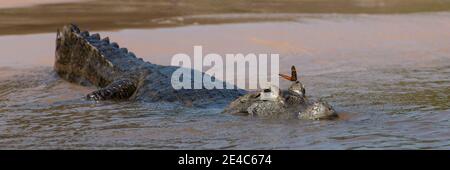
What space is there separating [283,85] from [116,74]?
1739 mm

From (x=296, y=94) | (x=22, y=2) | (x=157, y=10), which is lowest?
(x=296, y=94)

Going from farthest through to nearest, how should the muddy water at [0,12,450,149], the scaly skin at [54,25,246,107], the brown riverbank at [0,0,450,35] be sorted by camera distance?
the brown riverbank at [0,0,450,35] < the scaly skin at [54,25,246,107] < the muddy water at [0,12,450,149]

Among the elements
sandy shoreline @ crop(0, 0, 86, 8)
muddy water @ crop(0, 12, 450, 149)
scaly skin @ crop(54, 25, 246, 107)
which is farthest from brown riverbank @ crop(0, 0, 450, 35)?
scaly skin @ crop(54, 25, 246, 107)

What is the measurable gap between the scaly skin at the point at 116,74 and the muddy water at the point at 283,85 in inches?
7.0

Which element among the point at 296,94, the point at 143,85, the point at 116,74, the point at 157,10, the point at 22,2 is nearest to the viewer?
the point at 296,94

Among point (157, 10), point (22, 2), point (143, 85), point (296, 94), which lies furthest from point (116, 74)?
point (22, 2)

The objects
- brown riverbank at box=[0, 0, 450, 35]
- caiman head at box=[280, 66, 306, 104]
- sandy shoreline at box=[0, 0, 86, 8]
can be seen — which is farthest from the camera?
sandy shoreline at box=[0, 0, 86, 8]

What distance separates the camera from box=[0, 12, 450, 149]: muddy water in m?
6.19

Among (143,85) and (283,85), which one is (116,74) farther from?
(283,85)

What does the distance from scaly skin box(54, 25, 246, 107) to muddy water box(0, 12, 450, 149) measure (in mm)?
178

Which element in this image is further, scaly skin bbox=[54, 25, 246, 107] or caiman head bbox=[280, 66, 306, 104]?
scaly skin bbox=[54, 25, 246, 107]

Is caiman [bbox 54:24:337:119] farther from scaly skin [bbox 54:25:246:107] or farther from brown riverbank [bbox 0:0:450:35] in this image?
brown riverbank [bbox 0:0:450:35]

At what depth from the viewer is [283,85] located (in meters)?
8.95

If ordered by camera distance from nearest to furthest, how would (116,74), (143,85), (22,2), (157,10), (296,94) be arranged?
(296,94), (143,85), (116,74), (157,10), (22,2)
